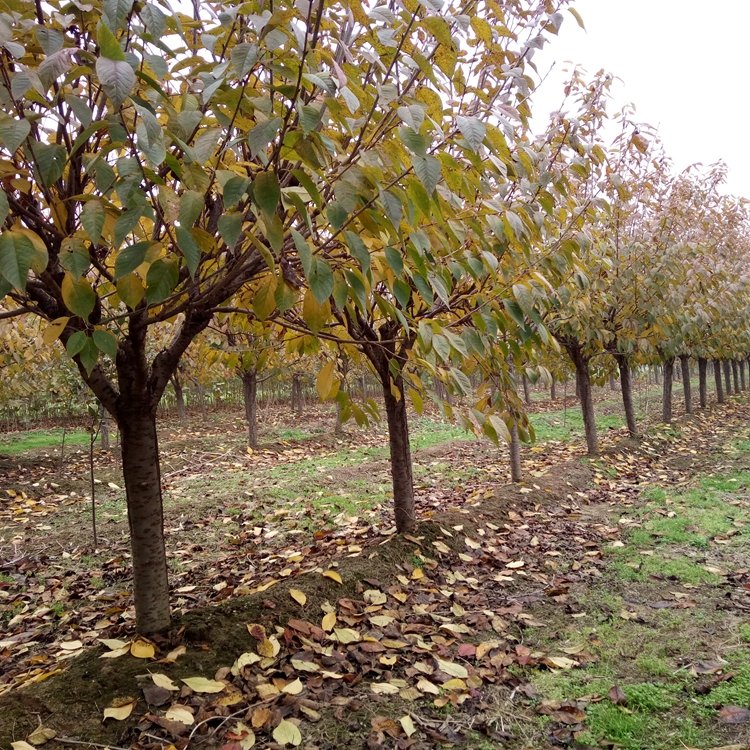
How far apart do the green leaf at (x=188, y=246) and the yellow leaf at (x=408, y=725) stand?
7.16 ft

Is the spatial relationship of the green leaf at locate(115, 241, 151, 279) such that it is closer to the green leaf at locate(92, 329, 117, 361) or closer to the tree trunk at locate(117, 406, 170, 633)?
the green leaf at locate(92, 329, 117, 361)

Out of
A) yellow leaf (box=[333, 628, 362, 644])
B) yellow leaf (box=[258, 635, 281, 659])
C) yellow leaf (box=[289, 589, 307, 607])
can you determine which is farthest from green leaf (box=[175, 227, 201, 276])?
yellow leaf (box=[289, 589, 307, 607])

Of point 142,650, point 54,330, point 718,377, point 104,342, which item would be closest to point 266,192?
point 104,342

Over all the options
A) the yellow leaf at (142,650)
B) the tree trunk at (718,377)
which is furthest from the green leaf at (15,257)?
the tree trunk at (718,377)

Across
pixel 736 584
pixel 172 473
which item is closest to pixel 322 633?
pixel 736 584

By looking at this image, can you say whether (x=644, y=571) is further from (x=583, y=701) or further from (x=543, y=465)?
(x=543, y=465)

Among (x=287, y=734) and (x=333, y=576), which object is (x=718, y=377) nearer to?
(x=333, y=576)

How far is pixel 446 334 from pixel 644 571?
11.4ft

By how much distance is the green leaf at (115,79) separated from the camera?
3.80ft

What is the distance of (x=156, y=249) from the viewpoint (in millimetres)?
1634

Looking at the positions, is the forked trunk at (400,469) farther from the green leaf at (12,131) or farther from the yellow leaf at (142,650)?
the green leaf at (12,131)

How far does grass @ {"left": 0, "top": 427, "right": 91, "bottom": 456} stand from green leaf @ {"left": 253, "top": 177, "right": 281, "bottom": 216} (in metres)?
16.7

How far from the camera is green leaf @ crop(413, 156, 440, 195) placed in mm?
1492

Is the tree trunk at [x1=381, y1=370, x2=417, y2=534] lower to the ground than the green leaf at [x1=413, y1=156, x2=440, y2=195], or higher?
lower
